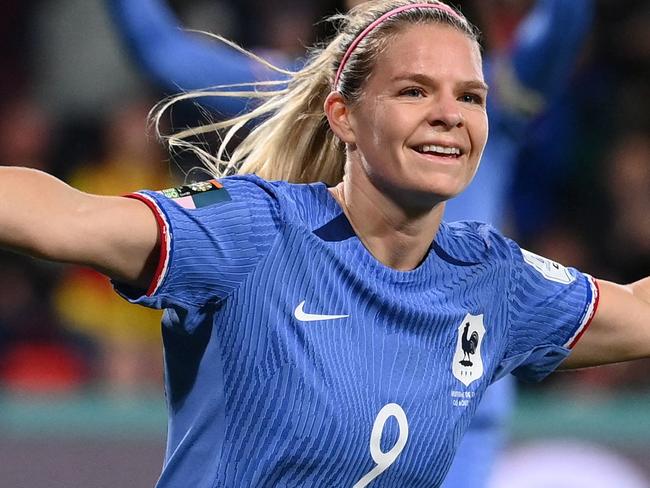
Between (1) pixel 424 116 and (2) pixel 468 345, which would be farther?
(2) pixel 468 345

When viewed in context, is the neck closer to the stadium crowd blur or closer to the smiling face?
the smiling face

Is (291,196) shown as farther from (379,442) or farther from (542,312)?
(542,312)

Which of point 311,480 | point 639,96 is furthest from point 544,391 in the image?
point 311,480

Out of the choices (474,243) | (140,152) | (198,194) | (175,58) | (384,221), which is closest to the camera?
(198,194)

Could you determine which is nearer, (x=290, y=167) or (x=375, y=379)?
(x=375, y=379)

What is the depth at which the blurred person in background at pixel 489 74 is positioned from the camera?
3.29 metres

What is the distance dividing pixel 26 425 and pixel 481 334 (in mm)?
2382

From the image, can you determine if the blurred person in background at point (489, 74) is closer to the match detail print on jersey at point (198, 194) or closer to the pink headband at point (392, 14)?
the pink headband at point (392, 14)

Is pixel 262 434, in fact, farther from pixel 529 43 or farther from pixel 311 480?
pixel 529 43

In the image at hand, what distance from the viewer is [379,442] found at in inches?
83.6

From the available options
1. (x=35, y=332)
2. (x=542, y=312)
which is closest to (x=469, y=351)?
(x=542, y=312)

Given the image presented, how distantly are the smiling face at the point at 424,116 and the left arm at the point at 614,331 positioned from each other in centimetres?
46

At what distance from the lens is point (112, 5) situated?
3.66 m

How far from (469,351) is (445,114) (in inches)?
16.5
